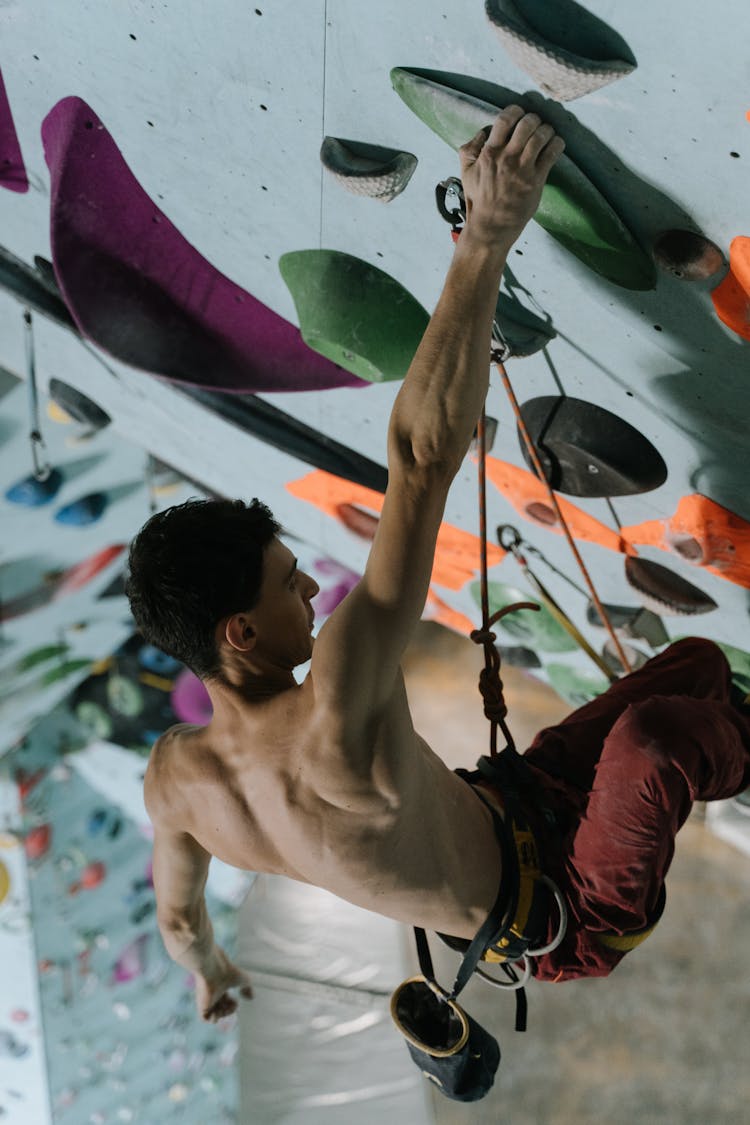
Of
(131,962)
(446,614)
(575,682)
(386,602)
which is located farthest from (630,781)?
(131,962)

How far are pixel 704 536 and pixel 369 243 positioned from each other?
61cm

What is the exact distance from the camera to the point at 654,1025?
3027 mm

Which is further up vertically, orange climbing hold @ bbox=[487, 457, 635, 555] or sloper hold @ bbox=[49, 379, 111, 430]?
orange climbing hold @ bbox=[487, 457, 635, 555]

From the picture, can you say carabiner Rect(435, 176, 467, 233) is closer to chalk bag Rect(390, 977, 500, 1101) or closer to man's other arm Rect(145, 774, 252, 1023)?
man's other arm Rect(145, 774, 252, 1023)

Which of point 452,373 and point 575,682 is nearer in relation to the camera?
point 452,373

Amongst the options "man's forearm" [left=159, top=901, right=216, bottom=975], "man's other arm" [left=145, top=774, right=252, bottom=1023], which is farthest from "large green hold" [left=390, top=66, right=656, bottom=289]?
"man's forearm" [left=159, top=901, right=216, bottom=975]

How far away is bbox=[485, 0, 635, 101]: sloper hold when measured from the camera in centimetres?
98

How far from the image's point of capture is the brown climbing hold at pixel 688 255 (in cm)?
111

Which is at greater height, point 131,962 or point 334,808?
point 334,808

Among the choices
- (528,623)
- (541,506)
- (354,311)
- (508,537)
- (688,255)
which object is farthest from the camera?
(528,623)

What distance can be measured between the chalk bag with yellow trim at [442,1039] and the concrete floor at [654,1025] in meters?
1.55

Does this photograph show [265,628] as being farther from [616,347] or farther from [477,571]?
[477,571]

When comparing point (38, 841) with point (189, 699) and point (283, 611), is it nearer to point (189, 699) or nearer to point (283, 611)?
point (189, 699)

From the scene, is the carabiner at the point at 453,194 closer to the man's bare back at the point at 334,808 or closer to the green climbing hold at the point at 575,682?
the man's bare back at the point at 334,808
